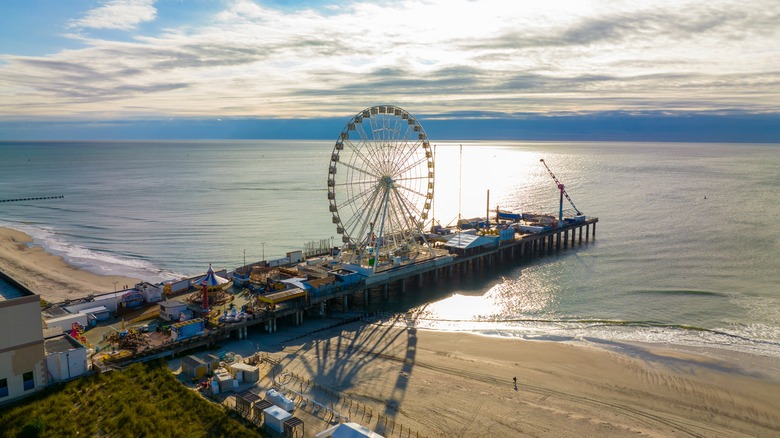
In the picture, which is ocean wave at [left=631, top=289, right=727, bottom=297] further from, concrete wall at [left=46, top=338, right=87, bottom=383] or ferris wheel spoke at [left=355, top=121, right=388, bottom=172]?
concrete wall at [left=46, top=338, right=87, bottom=383]

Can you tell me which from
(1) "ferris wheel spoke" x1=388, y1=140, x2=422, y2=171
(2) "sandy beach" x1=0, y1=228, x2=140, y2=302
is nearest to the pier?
(1) "ferris wheel spoke" x1=388, y1=140, x2=422, y2=171

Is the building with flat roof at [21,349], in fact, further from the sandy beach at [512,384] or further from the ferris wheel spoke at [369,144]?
the ferris wheel spoke at [369,144]

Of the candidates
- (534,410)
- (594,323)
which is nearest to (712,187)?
(594,323)

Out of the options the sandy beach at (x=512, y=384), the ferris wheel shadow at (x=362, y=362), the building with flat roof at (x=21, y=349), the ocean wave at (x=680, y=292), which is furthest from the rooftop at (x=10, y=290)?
the ocean wave at (x=680, y=292)

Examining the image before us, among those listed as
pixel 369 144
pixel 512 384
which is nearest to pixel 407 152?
pixel 369 144

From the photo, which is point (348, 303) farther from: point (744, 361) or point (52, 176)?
point (52, 176)
